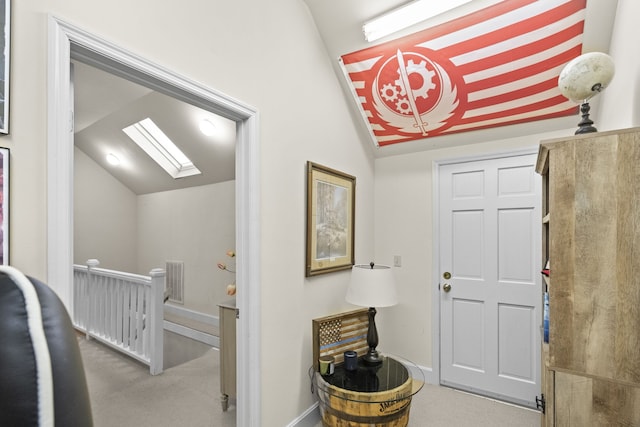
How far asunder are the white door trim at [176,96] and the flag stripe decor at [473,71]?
4.04ft

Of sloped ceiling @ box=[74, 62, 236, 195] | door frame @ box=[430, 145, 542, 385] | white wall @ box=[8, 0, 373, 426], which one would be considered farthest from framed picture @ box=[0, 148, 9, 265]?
door frame @ box=[430, 145, 542, 385]

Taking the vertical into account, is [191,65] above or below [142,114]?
below

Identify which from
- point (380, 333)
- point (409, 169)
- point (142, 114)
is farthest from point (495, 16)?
point (142, 114)

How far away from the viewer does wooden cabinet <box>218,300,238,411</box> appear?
2326mm

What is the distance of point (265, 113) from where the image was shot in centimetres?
198

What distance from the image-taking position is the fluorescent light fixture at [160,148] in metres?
4.09

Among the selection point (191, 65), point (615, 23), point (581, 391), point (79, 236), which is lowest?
point (581, 391)

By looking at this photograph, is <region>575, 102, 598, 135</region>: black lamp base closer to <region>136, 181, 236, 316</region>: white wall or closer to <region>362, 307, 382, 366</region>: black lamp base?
<region>362, 307, 382, 366</region>: black lamp base

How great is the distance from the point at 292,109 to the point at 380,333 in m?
2.24

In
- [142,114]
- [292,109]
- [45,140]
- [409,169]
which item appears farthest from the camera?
[142,114]

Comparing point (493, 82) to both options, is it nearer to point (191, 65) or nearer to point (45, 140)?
point (191, 65)

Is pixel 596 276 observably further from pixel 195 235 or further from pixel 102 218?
pixel 102 218

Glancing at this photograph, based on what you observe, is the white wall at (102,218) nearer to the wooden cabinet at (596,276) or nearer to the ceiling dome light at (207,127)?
the ceiling dome light at (207,127)

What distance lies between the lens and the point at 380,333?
127 inches
